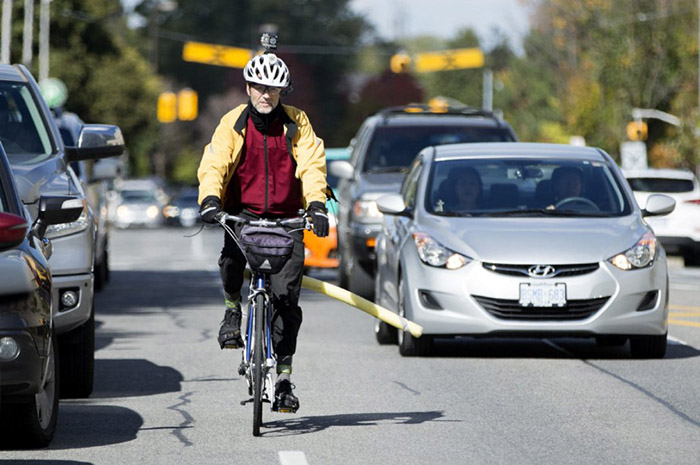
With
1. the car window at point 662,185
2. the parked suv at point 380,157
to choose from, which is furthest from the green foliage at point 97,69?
the parked suv at point 380,157

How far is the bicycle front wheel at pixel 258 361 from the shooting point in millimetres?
8609

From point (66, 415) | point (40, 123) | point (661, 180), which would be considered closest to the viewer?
point (66, 415)

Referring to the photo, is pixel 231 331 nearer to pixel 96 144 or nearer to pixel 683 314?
pixel 96 144

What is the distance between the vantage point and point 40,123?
38.3 feet

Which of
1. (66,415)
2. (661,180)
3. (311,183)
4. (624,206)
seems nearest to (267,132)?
(311,183)

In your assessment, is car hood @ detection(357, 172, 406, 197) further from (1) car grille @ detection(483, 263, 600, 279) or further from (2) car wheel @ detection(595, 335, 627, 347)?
(1) car grille @ detection(483, 263, 600, 279)

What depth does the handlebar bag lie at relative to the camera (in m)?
8.68

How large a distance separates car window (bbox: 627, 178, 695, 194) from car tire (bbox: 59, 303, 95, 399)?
20.1 meters

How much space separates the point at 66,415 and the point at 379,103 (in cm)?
10401

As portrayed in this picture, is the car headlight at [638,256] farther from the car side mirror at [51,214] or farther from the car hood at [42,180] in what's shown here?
the car side mirror at [51,214]

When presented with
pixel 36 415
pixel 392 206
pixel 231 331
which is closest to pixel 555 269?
pixel 392 206

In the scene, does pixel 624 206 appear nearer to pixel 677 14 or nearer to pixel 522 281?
pixel 522 281

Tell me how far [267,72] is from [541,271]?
13.6 feet

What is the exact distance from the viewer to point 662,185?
1173 inches
